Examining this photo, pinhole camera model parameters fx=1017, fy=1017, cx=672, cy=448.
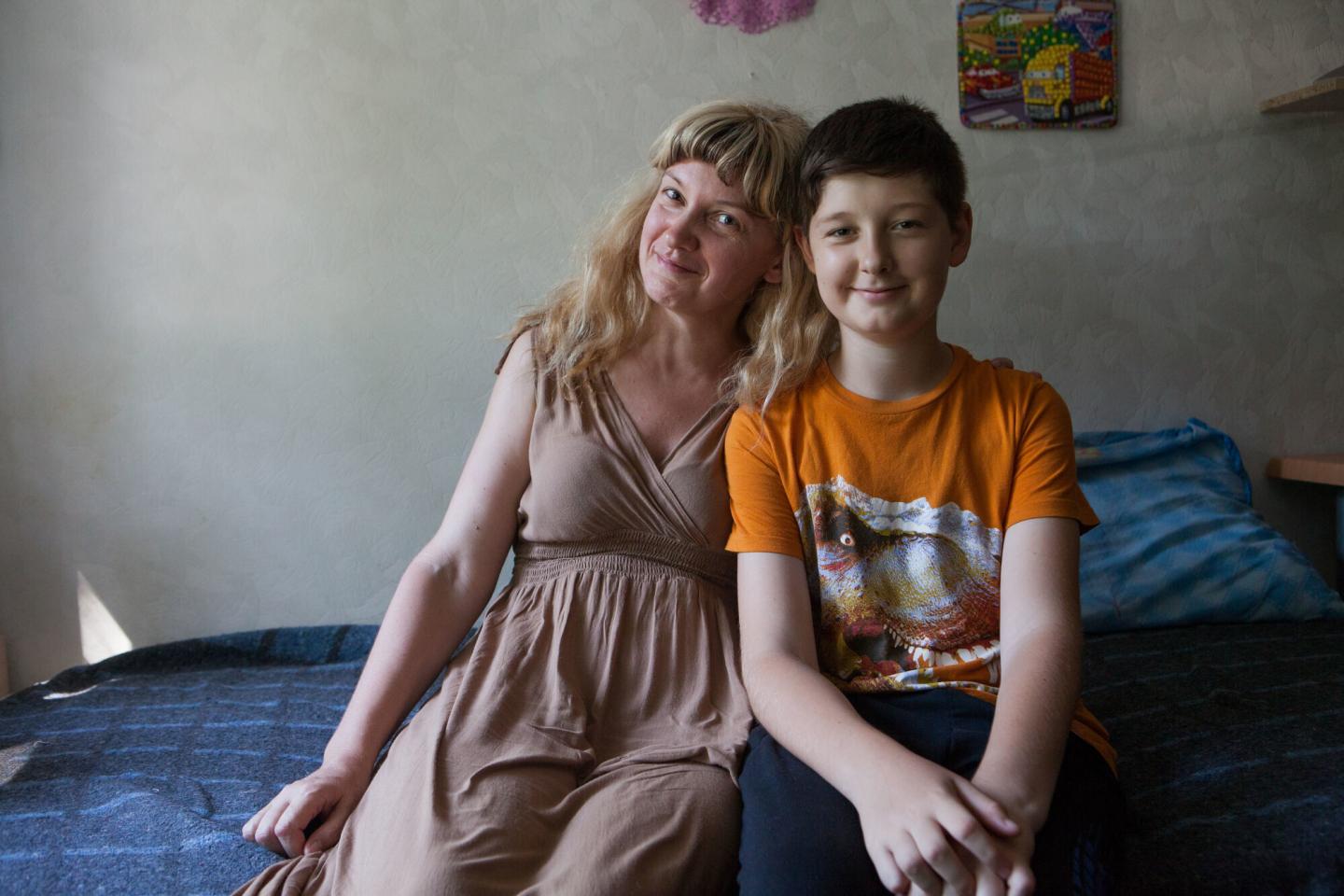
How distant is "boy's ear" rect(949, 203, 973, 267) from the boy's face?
0.02 m

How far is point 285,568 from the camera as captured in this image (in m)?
1.71

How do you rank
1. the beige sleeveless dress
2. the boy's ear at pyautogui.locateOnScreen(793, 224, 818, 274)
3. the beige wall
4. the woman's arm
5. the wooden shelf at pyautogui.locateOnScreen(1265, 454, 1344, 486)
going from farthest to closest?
the wooden shelf at pyautogui.locateOnScreen(1265, 454, 1344, 486)
the beige wall
the boy's ear at pyautogui.locateOnScreen(793, 224, 818, 274)
the woman's arm
the beige sleeveless dress

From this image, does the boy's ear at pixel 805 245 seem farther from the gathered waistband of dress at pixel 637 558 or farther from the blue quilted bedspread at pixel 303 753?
the blue quilted bedspread at pixel 303 753

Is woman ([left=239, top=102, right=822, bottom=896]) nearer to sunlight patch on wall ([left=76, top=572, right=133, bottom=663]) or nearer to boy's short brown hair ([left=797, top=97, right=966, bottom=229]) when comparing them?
boy's short brown hair ([left=797, top=97, right=966, bottom=229])

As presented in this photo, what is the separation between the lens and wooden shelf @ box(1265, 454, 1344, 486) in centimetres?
174

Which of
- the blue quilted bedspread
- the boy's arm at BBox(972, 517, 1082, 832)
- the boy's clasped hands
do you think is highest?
the boy's arm at BBox(972, 517, 1082, 832)

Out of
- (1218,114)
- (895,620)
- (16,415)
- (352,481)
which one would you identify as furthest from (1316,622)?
(16,415)

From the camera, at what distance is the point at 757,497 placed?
1075 mm

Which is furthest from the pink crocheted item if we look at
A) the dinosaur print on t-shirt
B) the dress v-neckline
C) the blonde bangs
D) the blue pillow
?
the dinosaur print on t-shirt

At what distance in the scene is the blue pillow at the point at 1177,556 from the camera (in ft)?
5.39

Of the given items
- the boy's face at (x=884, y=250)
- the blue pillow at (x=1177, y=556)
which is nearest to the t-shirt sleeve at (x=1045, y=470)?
the boy's face at (x=884, y=250)

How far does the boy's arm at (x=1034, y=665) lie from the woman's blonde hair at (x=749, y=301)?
0.32 metres

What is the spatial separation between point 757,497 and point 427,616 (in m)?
0.41

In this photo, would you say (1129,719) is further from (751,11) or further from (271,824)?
(751,11)
